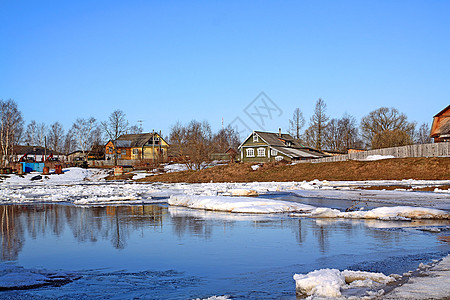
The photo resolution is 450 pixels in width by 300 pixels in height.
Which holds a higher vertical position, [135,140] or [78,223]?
[135,140]

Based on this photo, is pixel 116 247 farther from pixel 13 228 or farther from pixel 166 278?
pixel 13 228

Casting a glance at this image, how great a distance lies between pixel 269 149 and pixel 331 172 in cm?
2907

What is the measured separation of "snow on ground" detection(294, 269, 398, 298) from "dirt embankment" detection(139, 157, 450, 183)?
30.7 meters

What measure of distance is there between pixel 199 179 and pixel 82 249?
120 feet

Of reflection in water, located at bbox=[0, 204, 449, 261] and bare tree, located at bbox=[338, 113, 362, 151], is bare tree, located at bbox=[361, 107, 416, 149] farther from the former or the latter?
reflection in water, located at bbox=[0, 204, 449, 261]

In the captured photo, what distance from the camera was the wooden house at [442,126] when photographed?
52716 mm

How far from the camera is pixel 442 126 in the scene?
55.3 meters

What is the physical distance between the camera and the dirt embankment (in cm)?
3647

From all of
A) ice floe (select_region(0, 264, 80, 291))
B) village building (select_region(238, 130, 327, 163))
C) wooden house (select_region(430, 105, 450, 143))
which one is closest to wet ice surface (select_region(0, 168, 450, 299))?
ice floe (select_region(0, 264, 80, 291))

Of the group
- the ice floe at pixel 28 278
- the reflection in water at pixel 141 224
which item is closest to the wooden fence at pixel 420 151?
the reflection in water at pixel 141 224

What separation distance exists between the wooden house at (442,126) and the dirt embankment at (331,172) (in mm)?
16249

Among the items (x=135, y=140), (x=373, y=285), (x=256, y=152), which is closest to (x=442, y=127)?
(x=256, y=152)

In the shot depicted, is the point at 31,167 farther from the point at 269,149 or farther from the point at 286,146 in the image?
the point at 286,146

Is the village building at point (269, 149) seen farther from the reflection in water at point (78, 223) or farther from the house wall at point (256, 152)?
the reflection in water at point (78, 223)
